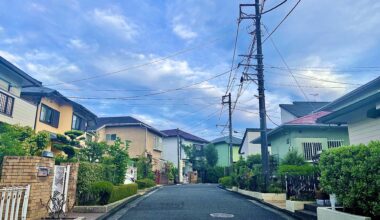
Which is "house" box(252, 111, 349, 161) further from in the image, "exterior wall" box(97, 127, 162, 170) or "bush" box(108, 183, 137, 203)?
"exterior wall" box(97, 127, 162, 170)

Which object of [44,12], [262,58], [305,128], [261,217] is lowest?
[261,217]

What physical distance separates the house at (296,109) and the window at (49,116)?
18954 mm

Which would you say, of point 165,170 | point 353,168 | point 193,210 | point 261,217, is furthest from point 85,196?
point 165,170

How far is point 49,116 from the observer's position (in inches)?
827

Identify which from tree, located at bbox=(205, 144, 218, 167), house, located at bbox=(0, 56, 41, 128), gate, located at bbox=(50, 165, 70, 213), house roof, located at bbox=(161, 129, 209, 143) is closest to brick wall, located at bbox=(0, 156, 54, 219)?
gate, located at bbox=(50, 165, 70, 213)

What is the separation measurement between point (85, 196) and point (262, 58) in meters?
10.2

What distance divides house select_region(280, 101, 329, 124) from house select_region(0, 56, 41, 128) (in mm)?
19876

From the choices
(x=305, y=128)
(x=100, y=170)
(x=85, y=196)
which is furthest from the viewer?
(x=305, y=128)

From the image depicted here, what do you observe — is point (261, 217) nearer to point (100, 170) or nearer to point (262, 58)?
point (100, 170)

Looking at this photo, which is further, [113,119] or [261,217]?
[113,119]

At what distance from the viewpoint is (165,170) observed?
36875 millimetres

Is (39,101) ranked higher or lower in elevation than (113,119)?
lower

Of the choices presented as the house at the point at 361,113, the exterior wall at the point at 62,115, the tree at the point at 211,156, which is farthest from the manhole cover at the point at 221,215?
the tree at the point at 211,156

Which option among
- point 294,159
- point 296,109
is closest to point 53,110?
point 294,159
